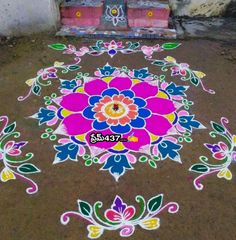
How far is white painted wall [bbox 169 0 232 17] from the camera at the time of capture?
5.30 meters

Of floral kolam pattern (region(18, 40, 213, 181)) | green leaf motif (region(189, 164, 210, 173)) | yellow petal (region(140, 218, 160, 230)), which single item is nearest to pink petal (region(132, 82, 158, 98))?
floral kolam pattern (region(18, 40, 213, 181))

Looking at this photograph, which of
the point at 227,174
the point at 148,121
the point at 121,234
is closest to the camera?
the point at 121,234

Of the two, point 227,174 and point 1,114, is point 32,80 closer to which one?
point 1,114

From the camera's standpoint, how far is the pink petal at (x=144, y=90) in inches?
159

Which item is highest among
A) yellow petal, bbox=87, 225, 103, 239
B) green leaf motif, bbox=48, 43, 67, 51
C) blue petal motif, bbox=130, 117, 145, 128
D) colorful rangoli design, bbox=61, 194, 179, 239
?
green leaf motif, bbox=48, 43, 67, 51

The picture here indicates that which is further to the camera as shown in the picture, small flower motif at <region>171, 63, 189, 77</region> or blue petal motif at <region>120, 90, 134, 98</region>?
small flower motif at <region>171, 63, 189, 77</region>

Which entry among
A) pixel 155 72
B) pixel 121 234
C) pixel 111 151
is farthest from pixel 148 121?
pixel 121 234

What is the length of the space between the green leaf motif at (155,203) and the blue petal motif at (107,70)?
1.83m

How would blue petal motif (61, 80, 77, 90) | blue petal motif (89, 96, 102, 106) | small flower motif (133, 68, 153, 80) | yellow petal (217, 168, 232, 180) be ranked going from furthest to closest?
small flower motif (133, 68, 153, 80)
blue petal motif (61, 80, 77, 90)
blue petal motif (89, 96, 102, 106)
yellow petal (217, 168, 232, 180)

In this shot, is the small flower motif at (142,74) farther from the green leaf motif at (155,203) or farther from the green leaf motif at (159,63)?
the green leaf motif at (155,203)

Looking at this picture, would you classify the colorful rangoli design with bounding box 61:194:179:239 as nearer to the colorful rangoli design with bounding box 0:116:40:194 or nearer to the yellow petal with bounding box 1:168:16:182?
the colorful rangoli design with bounding box 0:116:40:194

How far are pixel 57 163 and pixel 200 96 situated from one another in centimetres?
174

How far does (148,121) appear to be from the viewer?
3.70 meters

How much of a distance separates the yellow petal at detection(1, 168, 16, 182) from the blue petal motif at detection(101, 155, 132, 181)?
0.79 m
